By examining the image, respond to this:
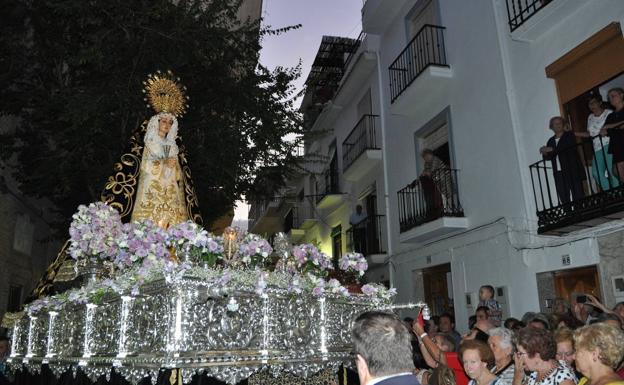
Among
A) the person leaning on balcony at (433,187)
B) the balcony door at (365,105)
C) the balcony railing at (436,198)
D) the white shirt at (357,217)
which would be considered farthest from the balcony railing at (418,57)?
the white shirt at (357,217)

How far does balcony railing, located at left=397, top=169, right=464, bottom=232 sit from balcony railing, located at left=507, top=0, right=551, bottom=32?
2743mm

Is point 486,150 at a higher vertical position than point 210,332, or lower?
higher

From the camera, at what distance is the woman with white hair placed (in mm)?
5367

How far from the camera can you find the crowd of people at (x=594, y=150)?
19.8 ft

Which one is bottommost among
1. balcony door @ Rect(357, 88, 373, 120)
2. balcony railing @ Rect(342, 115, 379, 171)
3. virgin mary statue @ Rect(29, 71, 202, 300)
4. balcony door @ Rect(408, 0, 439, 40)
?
virgin mary statue @ Rect(29, 71, 202, 300)

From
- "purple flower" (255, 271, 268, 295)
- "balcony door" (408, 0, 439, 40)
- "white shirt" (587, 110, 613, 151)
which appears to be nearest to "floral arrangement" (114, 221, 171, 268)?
"purple flower" (255, 271, 268, 295)

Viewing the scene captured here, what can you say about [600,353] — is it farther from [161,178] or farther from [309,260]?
[161,178]

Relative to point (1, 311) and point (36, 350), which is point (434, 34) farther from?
point (1, 311)

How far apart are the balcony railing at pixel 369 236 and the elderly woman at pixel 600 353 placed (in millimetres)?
9728

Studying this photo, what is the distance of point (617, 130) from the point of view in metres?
5.96

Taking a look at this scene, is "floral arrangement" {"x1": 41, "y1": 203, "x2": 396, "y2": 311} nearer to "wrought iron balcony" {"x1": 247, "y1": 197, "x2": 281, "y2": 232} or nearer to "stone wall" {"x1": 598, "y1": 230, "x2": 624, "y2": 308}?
"stone wall" {"x1": 598, "y1": 230, "x2": 624, "y2": 308}

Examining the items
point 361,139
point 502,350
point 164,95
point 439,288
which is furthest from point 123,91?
point 361,139

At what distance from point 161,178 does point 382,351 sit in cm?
427

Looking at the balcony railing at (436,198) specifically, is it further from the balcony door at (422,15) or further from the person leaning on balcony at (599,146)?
the balcony door at (422,15)
